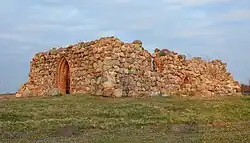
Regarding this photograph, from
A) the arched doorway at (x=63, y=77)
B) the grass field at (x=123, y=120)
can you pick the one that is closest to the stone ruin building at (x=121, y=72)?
the arched doorway at (x=63, y=77)

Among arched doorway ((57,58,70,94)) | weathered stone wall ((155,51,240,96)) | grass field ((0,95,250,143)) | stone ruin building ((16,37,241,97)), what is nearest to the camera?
grass field ((0,95,250,143))

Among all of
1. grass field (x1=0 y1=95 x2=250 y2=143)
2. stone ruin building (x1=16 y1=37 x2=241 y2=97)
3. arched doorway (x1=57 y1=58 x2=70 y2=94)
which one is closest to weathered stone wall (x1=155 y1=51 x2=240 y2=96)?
stone ruin building (x1=16 y1=37 x2=241 y2=97)

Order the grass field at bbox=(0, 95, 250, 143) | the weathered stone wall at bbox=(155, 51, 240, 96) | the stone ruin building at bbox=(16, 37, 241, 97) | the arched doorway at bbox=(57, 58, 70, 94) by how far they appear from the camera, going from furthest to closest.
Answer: the arched doorway at bbox=(57, 58, 70, 94) < the weathered stone wall at bbox=(155, 51, 240, 96) < the stone ruin building at bbox=(16, 37, 241, 97) < the grass field at bbox=(0, 95, 250, 143)

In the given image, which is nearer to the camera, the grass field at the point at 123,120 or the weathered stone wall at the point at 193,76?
the grass field at the point at 123,120

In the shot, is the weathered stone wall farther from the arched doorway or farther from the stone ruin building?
the arched doorway

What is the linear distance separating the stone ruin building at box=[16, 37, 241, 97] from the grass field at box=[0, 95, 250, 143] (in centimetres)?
175

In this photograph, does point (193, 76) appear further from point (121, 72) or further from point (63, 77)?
point (63, 77)

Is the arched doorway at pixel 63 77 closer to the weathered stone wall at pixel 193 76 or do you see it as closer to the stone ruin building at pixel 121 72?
the stone ruin building at pixel 121 72

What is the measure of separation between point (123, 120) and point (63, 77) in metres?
10.9

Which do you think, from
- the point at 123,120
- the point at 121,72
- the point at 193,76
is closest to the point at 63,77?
the point at 121,72

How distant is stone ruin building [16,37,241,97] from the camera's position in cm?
2081

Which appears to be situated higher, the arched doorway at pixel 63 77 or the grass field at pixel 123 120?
the arched doorway at pixel 63 77

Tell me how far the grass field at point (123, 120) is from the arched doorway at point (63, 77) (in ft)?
16.4

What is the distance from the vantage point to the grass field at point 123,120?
1113cm
